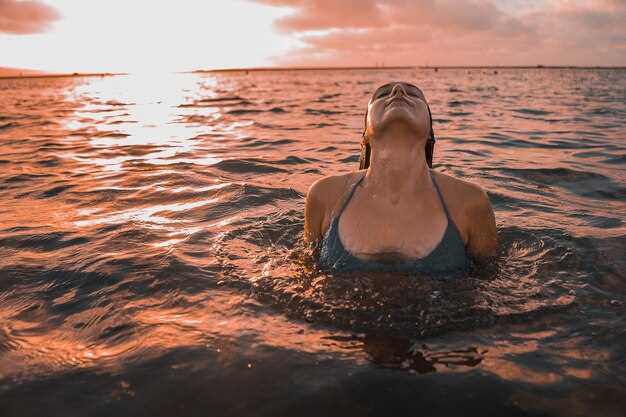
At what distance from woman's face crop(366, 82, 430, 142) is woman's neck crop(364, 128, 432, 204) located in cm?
9

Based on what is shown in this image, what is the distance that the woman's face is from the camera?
3984 mm

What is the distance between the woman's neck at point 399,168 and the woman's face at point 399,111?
3.7 inches

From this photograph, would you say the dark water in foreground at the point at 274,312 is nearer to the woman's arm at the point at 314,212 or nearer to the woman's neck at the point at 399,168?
the woman's arm at the point at 314,212

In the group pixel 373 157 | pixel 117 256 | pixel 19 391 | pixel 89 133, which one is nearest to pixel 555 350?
pixel 373 157

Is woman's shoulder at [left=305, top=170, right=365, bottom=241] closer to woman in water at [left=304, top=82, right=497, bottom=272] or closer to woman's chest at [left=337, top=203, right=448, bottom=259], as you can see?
woman in water at [left=304, top=82, right=497, bottom=272]

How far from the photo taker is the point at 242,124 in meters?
17.1

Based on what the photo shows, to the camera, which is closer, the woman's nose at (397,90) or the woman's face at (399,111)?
the woman's face at (399,111)

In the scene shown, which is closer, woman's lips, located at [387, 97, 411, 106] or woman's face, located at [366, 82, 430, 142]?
woman's face, located at [366, 82, 430, 142]

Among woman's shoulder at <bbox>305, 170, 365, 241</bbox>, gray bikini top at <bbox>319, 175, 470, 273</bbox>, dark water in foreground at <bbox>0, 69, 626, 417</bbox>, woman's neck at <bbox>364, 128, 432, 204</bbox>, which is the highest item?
woman's neck at <bbox>364, 128, 432, 204</bbox>

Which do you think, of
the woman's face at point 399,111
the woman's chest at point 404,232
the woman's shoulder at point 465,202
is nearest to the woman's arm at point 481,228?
the woman's shoulder at point 465,202

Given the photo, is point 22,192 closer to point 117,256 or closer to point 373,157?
point 117,256

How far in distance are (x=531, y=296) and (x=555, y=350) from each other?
871 mm

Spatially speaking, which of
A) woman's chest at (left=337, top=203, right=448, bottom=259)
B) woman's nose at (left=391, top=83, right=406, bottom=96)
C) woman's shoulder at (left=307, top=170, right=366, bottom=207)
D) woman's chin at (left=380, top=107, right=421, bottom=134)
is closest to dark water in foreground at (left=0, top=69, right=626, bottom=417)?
woman's chest at (left=337, top=203, right=448, bottom=259)

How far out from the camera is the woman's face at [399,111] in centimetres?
398
